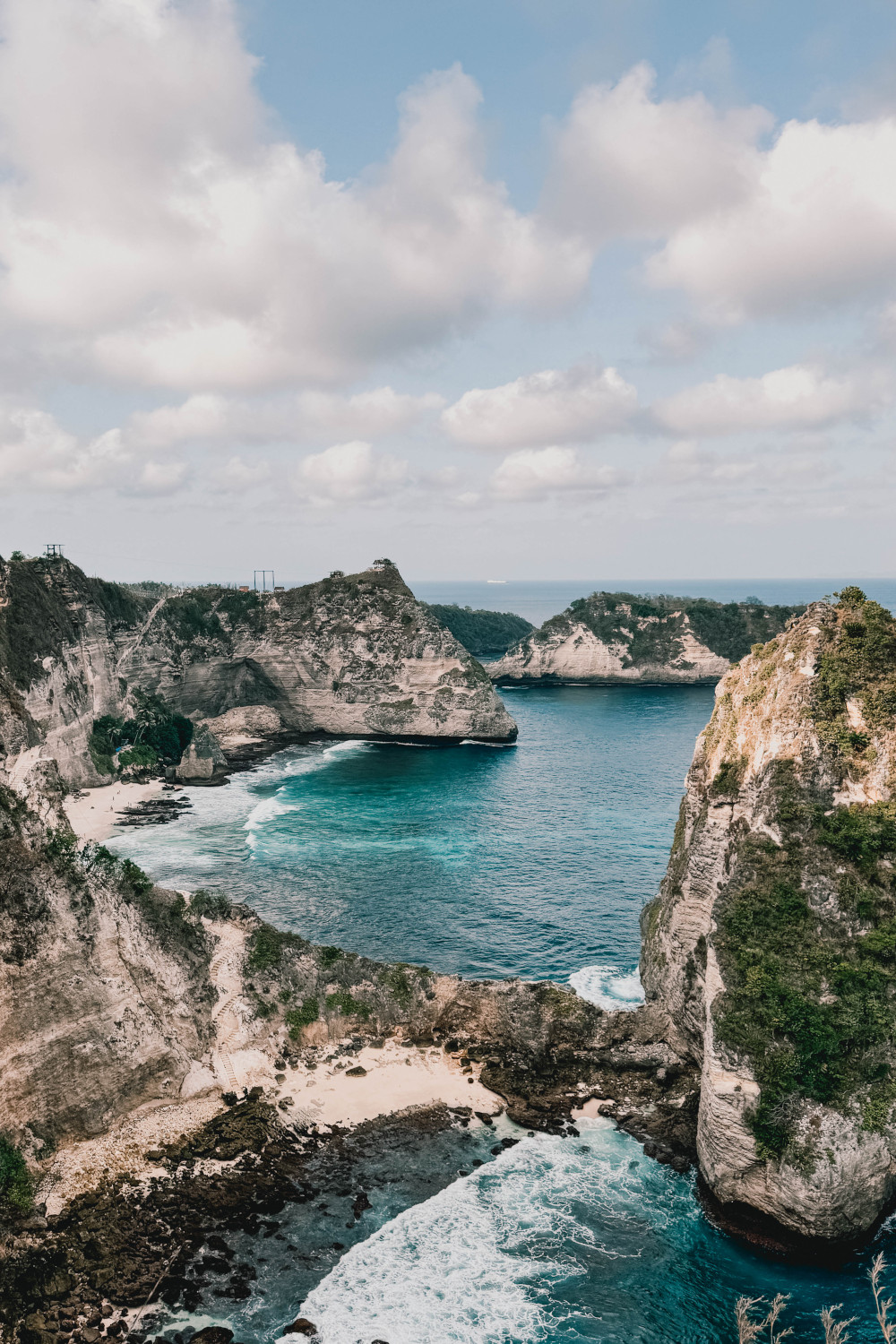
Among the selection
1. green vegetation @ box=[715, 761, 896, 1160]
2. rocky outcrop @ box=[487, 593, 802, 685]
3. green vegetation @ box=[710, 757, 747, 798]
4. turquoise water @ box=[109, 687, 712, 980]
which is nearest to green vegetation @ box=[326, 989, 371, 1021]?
turquoise water @ box=[109, 687, 712, 980]

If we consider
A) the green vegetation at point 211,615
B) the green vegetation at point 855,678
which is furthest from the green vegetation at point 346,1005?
→ the green vegetation at point 211,615

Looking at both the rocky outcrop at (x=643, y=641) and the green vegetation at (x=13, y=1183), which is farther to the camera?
the rocky outcrop at (x=643, y=641)

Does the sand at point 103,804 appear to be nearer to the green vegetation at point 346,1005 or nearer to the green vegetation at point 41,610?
the green vegetation at point 41,610

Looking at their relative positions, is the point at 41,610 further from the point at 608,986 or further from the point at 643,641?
the point at 643,641

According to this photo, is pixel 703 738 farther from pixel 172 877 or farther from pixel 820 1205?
pixel 172 877

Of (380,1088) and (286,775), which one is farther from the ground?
(286,775)

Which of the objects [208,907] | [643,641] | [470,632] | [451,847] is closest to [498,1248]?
[208,907]

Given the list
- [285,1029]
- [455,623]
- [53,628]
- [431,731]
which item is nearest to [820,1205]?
[285,1029]
